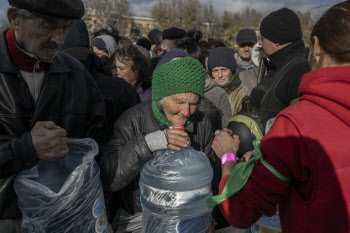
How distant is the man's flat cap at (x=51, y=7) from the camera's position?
1.44 m

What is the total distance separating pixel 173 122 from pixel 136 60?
5.57 ft

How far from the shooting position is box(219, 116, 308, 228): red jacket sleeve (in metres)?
1.10

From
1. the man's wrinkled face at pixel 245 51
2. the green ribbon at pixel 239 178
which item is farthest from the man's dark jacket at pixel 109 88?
the man's wrinkled face at pixel 245 51

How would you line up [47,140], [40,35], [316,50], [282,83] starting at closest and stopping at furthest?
[316,50]
[47,140]
[40,35]
[282,83]

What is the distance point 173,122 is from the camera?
2059 mm

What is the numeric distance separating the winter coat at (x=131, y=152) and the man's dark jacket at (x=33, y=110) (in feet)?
0.60

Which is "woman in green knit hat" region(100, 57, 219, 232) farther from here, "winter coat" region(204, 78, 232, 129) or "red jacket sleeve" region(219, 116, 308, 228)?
"winter coat" region(204, 78, 232, 129)

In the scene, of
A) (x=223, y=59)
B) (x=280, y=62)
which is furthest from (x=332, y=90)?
(x=223, y=59)

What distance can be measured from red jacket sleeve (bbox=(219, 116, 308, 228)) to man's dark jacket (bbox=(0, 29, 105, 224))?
3.53 feet

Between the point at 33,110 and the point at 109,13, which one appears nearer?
the point at 33,110

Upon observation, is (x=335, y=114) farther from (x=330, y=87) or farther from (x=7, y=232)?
(x=7, y=232)

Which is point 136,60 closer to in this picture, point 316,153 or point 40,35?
point 40,35

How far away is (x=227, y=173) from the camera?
149cm

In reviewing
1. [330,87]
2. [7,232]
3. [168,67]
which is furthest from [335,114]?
[7,232]
